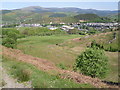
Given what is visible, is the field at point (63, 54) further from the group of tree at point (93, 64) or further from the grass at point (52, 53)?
the group of tree at point (93, 64)

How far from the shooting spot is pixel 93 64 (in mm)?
25266

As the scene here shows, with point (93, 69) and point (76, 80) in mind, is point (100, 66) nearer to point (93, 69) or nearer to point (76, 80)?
point (93, 69)

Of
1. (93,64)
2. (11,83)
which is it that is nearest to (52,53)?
(93,64)

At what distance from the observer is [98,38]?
9994 centimetres

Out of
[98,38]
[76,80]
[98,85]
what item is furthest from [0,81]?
[98,38]

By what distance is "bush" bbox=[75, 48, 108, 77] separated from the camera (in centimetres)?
2438

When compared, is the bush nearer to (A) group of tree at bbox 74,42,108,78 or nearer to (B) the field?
(A) group of tree at bbox 74,42,108,78

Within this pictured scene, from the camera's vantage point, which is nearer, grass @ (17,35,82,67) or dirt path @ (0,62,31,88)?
dirt path @ (0,62,31,88)

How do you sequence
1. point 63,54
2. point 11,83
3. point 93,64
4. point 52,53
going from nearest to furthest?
point 11,83 < point 93,64 < point 52,53 < point 63,54

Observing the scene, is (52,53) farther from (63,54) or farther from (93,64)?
(93,64)

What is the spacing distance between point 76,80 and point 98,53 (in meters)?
12.5

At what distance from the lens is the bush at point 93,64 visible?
2438 cm

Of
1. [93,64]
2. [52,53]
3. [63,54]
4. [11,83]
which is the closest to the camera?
[11,83]

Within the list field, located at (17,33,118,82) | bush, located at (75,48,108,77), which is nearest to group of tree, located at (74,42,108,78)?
bush, located at (75,48,108,77)
